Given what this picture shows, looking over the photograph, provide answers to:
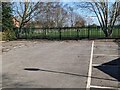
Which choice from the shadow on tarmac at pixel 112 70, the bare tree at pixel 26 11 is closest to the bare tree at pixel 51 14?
the bare tree at pixel 26 11

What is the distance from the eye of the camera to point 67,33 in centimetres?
3522

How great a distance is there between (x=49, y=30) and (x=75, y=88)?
1098 inches

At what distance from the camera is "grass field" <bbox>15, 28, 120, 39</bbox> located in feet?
113

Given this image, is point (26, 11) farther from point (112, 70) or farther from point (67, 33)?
point (112, 70)

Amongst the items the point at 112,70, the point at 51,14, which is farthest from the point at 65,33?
the point at 112,70

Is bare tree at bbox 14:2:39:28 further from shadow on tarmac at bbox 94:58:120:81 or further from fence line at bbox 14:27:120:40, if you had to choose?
shadow on tarmac at bbox 94:58:120:81

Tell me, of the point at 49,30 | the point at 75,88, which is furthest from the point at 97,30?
the point at 75,88

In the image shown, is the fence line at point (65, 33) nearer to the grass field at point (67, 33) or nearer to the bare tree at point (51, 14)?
the grass field at point (67, 33)

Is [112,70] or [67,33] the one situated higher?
[67,33]

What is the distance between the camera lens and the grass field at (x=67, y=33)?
113ft


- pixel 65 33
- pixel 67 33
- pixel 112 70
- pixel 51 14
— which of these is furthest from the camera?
pixel 51 14

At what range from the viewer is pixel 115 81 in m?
9.72

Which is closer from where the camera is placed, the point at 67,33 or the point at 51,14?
the point at 67,33

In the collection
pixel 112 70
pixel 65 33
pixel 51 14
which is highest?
pixel 51 14
